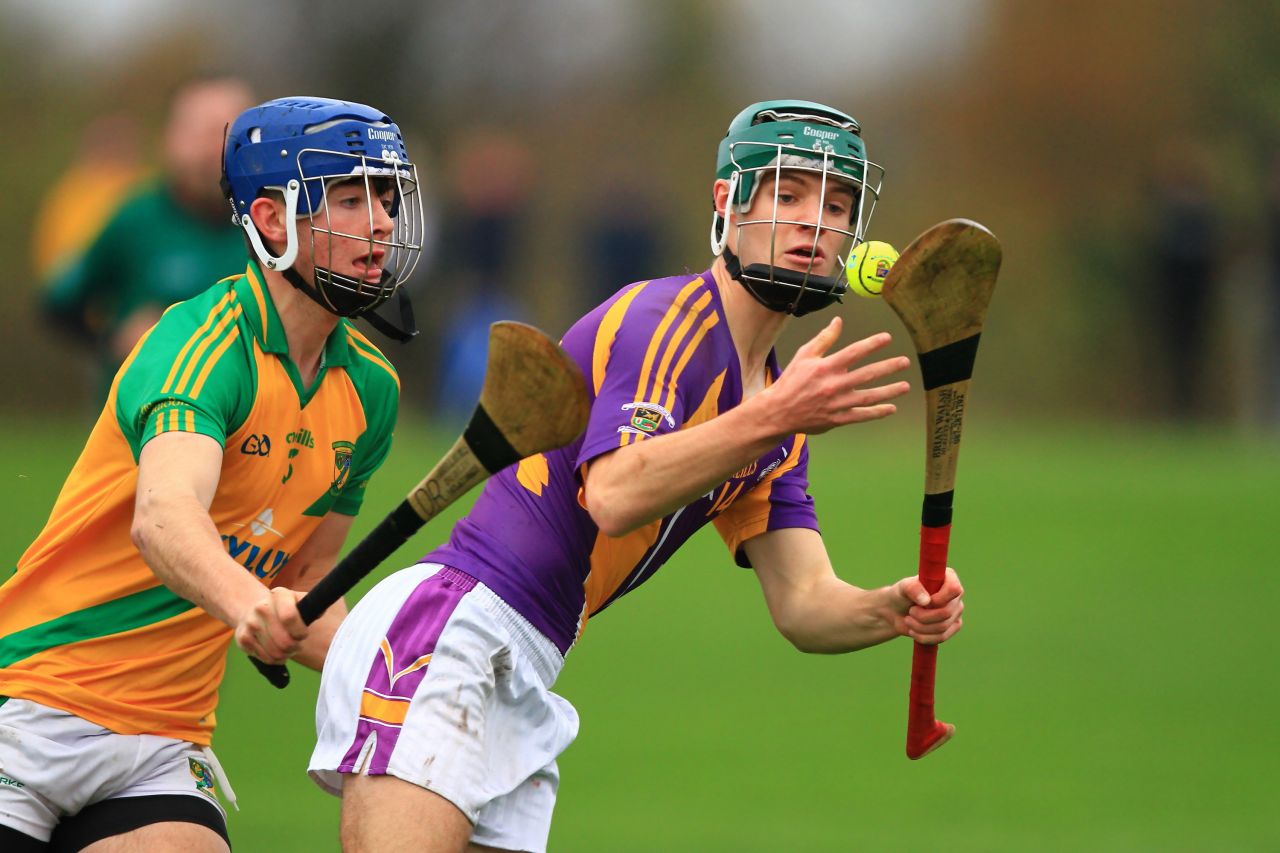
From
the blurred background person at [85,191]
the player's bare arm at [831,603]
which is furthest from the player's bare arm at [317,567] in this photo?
the blurred background person at [85,191]

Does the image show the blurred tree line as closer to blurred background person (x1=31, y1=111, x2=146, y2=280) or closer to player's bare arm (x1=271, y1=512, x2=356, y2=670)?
blurred background person (x1=31, y1=111, x2=146, y2=280)

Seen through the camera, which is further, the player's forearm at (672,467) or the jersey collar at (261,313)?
the jersey collar at (261,313)

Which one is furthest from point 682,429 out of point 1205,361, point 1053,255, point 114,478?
point 1053,255

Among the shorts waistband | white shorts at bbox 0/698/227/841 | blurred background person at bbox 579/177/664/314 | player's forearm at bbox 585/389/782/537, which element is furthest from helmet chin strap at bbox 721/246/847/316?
blurred background person at bbox 579/177/664/314

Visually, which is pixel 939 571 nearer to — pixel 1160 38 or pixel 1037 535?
pixel 1037 535

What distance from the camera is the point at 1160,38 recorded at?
24531mm

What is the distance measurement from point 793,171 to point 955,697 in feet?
20.5

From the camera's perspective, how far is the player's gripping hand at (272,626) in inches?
141

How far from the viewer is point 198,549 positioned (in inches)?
146

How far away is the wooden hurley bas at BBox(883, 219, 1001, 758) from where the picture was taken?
3912mm

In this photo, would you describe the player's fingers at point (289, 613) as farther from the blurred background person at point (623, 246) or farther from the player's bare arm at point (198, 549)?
the blurred background person at point (623, 246)

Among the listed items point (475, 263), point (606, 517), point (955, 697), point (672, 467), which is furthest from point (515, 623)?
point (475, 263)

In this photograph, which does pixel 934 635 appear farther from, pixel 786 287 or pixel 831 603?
pixel 786 287

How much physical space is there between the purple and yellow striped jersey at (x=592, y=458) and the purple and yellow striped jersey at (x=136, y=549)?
43 centimetres
